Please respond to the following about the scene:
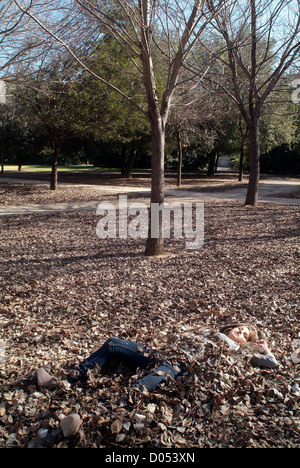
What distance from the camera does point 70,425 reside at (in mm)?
2156

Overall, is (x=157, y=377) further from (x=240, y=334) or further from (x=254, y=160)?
(x=254, y=160)

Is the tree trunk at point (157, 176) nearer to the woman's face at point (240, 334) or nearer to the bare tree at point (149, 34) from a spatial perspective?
the bare tree at point (149, 34)

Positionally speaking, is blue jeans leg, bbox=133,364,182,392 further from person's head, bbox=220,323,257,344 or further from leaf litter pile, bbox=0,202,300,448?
person's head, bbox=220,323,257,344

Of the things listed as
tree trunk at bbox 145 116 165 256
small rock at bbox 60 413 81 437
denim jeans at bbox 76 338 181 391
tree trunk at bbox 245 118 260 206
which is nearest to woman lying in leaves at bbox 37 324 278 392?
denim jeans at bbox 76 338 181 391

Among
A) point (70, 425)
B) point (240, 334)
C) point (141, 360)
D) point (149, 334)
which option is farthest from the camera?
point (149, 334)

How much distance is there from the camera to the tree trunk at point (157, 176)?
5.69 metres

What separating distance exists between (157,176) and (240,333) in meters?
3.27

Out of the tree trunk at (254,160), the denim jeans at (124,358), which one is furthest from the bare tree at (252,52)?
the denim jeans at (124,358)

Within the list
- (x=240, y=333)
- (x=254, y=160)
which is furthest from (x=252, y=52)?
(x=240, y=333)

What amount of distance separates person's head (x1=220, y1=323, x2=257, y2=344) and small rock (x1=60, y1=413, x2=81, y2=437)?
1470 millimetres

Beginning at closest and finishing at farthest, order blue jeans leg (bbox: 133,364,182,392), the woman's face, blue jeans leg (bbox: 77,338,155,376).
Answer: blue jeans leg (bbox: 133,364,182,392) < blue jeans leg (bbox: 77,338,155,376) < the woman's face

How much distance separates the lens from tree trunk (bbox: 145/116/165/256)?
224 inches

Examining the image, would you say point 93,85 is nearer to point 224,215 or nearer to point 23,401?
point 224,215

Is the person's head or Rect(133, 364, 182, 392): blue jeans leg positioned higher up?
the person's head
